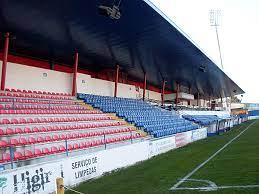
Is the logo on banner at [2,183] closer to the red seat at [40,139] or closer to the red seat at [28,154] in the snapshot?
the red seat at [28,154]

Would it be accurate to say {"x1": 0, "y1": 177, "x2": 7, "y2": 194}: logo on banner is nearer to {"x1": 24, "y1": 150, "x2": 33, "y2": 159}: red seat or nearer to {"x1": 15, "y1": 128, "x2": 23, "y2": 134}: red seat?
{"x1": 24, "y1": 150, "x2": 33, "y2": 159}: red seat

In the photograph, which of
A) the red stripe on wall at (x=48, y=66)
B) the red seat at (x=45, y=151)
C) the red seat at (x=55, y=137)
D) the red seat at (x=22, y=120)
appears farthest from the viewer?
the red stripe on wall at (x=48, y=66)

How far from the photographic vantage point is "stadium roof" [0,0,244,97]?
13216mm

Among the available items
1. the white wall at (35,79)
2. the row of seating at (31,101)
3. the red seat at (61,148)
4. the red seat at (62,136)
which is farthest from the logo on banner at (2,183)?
the white wall at (35,79)

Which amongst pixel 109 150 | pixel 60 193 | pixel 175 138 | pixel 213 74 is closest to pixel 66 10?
pixel 109 150

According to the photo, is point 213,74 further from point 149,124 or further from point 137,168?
point 137,168

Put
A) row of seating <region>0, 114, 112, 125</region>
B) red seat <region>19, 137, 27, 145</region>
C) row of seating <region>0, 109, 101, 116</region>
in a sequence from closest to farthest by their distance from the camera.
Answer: red seat <region>19, 137, 27, 145</region> < row of seating <region>0, 114, 112, 125</region> < row of seating <region>0, 109, 101, 116</region>

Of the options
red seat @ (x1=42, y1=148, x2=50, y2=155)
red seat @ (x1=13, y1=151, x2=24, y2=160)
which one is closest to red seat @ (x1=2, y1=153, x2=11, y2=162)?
red seat @ (x1=13, y1=151, x2=24, y2=160)

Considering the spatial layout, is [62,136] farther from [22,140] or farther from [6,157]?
[6,157]

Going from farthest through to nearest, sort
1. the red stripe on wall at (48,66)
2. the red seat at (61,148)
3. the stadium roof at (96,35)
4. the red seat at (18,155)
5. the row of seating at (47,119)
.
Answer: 1. the red stripe on wall at (48,66)
2. the stadium roof at (96,35)
3. the row of seating at (47,119)
4. the red seat at (61,148)
5. the red seat at (18,155)

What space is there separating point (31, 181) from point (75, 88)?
39.8 ft

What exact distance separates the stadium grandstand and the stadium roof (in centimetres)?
4

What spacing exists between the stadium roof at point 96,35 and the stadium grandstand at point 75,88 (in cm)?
4

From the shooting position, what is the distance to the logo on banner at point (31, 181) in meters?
7.84
